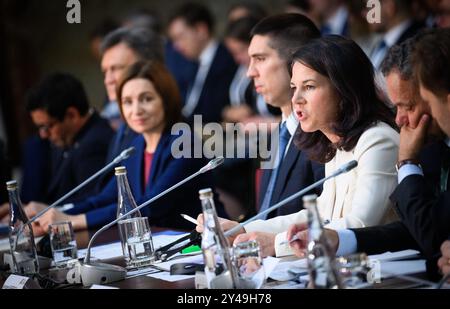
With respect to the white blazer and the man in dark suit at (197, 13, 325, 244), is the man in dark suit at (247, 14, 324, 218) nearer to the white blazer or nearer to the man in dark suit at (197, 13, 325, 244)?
the man in dark suit at (197, 13, 325, 244)

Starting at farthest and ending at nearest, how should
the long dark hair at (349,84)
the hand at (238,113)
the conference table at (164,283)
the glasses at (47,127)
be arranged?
1. the hand at (238,113)
2. the glasses at (47,127)
3. the long dark hair at (349,84)
4. the conference table at (164,283)

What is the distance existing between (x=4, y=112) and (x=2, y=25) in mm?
797

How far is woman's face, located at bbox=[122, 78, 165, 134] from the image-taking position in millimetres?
3828

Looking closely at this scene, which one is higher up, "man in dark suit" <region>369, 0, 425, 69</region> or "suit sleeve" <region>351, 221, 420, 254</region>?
"man in dark suit" <region>369, 0, 425, 69</region>

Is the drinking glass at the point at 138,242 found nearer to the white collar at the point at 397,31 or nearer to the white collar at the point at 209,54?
the white collar at the point at 397,31

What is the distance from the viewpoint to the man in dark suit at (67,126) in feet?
14.6

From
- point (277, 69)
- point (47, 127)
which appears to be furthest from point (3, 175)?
point (277, 69)

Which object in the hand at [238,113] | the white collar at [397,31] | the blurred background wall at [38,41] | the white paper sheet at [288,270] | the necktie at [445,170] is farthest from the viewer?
the blurred background wall at [38,41]

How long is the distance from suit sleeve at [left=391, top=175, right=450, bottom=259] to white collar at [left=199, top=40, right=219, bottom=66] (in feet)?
14.1

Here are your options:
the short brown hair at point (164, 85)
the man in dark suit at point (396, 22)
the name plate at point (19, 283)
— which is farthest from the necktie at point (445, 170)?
the man in dark suit at point (396, 22)

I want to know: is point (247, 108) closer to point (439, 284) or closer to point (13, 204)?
point (13, 204)

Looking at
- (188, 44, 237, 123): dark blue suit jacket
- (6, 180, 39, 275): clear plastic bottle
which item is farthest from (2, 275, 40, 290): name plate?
(188, 44, 237, 123): dark blue suit jacket

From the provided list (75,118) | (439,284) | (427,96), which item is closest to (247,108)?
(75,118)

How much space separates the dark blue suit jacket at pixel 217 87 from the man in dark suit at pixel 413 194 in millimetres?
3449
